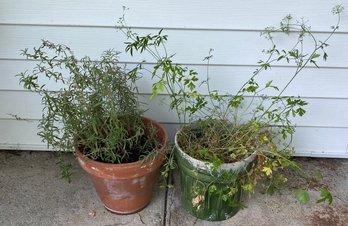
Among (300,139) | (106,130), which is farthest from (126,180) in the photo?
(300,139)

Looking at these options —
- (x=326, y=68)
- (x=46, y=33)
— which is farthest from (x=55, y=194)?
(x=326, y=68)

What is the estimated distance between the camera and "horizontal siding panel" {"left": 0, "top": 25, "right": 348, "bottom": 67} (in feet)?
6.59

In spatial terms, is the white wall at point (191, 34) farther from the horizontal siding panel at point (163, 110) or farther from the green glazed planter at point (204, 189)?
the green glazed planter at point (204, 189)

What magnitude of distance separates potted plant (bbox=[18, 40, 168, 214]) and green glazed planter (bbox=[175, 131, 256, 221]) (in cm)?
14

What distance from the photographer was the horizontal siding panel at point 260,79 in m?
2.11

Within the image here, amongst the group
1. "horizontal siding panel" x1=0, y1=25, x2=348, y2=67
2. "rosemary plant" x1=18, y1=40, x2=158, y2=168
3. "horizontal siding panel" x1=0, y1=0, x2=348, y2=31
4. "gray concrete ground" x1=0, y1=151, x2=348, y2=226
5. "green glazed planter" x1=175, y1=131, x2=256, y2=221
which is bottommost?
"gray concrete ground" x1=0, y1=151, x2=348, y2=226

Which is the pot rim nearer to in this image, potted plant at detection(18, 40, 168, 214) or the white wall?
potted plant at detection(18, 40, 168, 214)

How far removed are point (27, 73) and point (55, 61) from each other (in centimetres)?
19

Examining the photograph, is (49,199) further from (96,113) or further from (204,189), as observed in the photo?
(204,189)

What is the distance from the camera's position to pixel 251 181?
1860 mm

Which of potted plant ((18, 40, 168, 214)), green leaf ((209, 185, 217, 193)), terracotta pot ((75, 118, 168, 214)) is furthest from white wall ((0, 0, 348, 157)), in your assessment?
green leaf ((209, 185, 217, 193))

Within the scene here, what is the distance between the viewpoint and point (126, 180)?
184 centimetres

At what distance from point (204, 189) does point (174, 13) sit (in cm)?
84

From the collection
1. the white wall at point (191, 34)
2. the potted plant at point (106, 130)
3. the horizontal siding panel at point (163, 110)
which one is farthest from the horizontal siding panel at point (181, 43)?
the horizontal siding panel at point (163, 110)
